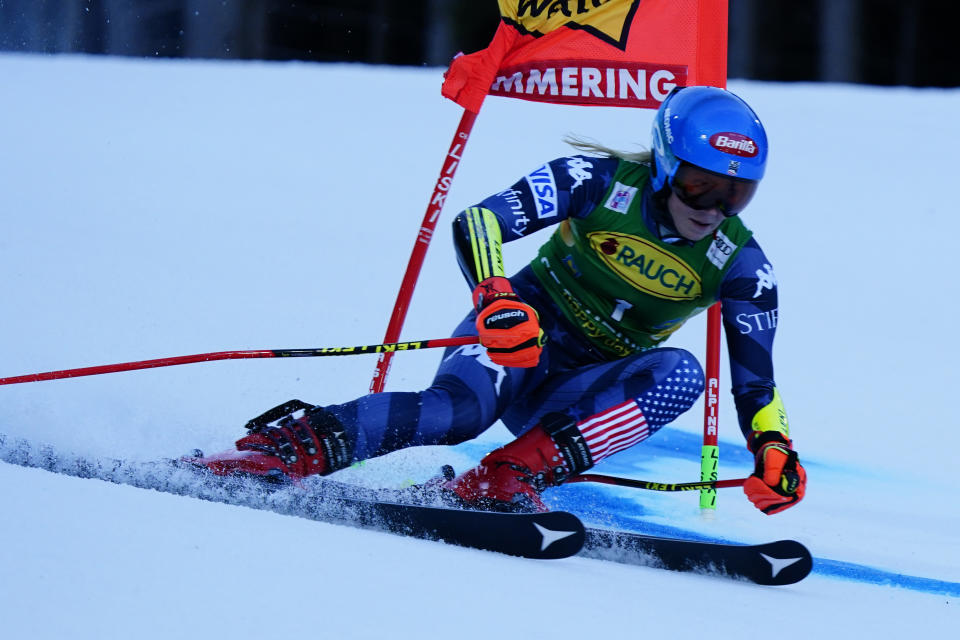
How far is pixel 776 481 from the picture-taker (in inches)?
117

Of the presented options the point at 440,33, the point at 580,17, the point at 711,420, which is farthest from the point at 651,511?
the point at 440,33

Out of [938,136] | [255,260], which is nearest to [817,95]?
[938,136]

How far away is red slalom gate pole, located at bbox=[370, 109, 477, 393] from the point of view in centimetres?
380

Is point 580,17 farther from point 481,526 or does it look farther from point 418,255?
point 481,526

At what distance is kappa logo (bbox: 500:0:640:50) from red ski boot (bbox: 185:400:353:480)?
1655 mm

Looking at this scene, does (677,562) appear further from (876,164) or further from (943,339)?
(876,164)

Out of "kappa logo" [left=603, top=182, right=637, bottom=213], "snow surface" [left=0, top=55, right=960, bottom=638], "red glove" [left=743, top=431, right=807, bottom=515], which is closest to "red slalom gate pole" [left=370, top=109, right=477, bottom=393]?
"snow surface" [left=0, top=55, right=960, bottom=638]

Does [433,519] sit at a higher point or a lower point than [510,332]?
lower

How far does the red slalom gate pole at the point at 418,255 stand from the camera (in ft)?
12.5

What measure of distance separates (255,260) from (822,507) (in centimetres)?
333

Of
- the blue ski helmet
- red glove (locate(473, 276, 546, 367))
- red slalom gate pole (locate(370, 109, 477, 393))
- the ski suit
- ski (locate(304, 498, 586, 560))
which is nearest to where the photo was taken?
ski (locate(304, 498, 586, 560))

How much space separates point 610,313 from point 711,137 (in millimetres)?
633

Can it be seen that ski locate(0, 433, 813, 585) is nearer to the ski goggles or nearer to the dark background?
the ski goggles

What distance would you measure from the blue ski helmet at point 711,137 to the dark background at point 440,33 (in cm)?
1077
